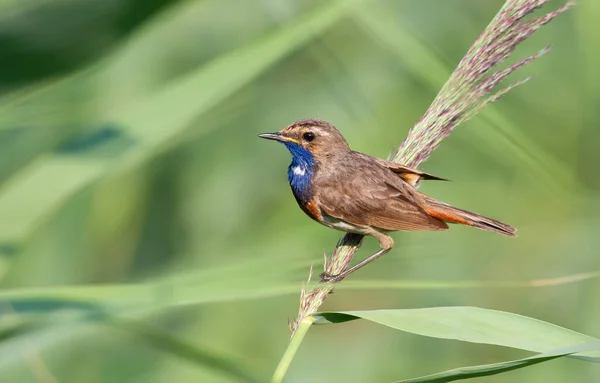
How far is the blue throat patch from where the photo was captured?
3592 mm

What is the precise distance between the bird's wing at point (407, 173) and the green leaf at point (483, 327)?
108 centimetres

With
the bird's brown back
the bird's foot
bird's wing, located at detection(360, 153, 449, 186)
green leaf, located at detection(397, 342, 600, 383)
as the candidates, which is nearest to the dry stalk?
the bird's foot

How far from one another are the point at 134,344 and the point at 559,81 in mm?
2981

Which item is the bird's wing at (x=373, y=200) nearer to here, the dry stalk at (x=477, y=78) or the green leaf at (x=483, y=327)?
the dry stalk at (x=477, y=78)

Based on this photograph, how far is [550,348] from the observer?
1.99 metres

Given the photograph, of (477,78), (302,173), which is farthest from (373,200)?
(477,78)

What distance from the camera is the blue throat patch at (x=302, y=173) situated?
3592mm

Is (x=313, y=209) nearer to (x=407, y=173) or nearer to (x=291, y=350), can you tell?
(x=407, y=173)

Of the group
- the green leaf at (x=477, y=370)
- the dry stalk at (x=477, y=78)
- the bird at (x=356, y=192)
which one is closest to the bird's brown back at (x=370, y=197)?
the bird at (x=356, y=192)

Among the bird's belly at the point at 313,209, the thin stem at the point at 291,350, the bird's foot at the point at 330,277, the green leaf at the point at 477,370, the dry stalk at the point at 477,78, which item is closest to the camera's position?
the green leaf at the point at 477,370

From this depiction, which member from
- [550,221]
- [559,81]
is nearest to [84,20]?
[550,221]

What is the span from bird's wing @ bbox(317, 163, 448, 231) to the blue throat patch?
2.7 inches

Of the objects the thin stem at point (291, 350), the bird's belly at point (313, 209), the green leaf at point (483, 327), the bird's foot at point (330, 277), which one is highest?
the bird's belly at point (313, 209)

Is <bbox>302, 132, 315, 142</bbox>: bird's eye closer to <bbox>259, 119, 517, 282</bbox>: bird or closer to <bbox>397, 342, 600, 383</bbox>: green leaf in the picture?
<bbox>259, 119, 517, 282</bbox>: bird
